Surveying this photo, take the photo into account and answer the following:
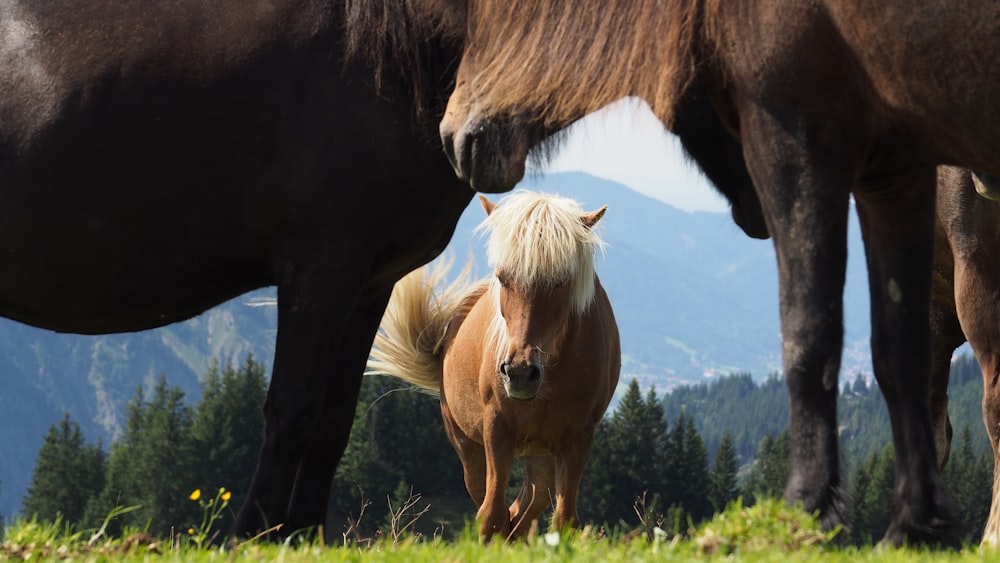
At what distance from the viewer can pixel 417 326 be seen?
10.5m

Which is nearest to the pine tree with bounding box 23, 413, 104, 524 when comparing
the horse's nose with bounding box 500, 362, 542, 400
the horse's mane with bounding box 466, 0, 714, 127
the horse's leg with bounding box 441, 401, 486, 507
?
the horse's leg with bounding box 441, 401, 486, 507

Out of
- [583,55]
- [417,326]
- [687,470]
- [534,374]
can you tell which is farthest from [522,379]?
[687,470]

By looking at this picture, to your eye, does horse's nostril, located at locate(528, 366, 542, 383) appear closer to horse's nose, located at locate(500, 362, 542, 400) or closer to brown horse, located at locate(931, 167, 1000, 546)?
horse's nose, located at locate(500, 362, 542, 400)

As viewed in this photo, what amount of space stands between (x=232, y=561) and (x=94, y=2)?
2.71 meters

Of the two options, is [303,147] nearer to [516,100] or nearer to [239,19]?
[239,19]

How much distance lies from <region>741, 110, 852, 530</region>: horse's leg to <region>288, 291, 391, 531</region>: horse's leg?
7.23 feet

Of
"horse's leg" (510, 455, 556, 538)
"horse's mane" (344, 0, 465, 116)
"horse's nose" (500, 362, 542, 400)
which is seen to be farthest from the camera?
"horse's leg" (510, 455, 556, 538)

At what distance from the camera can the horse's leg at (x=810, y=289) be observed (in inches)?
152

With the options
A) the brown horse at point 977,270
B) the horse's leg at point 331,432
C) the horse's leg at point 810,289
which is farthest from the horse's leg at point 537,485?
the horse's leg at point 810,289

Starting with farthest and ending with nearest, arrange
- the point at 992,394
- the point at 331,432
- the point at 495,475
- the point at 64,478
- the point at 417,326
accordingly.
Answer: the point at 64,478
the point at 417,326
the point at 495,475
the point at 992,394
the point at 331,432

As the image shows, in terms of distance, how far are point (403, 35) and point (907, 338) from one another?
236 centimetres

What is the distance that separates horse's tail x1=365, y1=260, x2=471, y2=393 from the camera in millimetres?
10461

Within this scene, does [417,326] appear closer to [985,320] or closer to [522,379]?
[522,379]

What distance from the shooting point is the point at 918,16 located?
374cm
